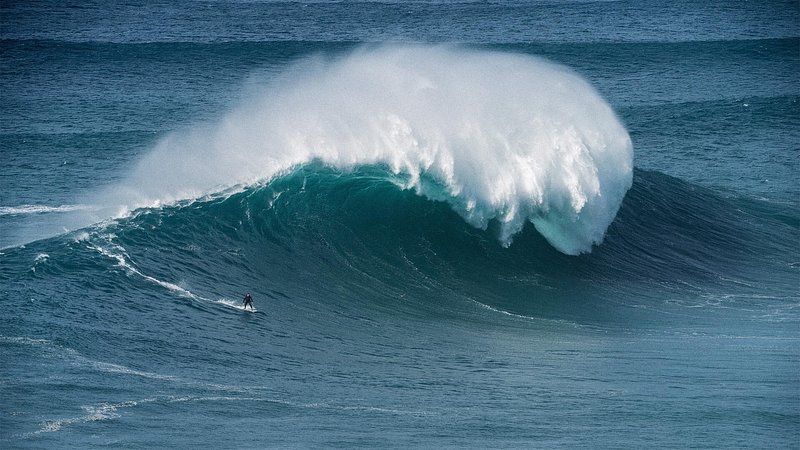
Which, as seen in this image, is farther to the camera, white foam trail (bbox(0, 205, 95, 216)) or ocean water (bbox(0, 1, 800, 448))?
white foam trail (bbox(0, 205, 95, 216))

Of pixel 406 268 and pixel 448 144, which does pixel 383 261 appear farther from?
pixel 448 144

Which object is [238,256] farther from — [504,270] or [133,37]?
[133,37]

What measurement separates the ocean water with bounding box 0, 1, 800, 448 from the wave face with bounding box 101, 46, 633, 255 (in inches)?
2.8

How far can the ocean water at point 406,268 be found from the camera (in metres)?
15.7

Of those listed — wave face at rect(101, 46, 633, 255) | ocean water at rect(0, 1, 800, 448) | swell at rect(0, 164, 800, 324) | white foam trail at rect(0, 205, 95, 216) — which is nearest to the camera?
ocean water at rect(0, 1, 800, 448)

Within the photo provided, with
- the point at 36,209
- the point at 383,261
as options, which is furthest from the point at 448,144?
the point at 36,209

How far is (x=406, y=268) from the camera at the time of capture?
77.0 ft

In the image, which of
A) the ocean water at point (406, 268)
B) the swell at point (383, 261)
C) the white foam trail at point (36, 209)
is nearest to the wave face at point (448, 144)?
the ocean water at point (406, 268)

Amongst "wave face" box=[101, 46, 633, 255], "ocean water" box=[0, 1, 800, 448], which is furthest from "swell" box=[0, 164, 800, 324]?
"wave face" box=[101, 46, 633, 255]

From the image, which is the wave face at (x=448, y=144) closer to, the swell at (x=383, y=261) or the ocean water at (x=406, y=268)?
the ocean water at (x=406, y=268)

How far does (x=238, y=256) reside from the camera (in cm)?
2305

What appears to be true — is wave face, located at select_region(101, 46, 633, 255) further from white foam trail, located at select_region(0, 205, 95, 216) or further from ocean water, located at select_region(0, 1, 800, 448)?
white foam trail, located at select_region(0, 205, 95, 216)

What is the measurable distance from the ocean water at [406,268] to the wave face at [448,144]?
2.8 inches

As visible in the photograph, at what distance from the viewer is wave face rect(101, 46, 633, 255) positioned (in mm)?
24703
